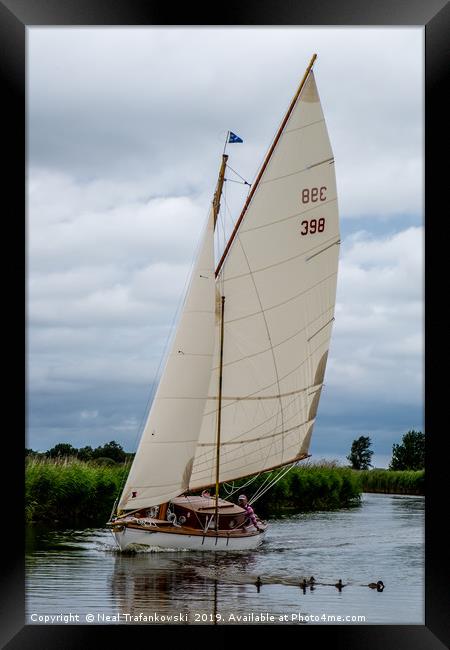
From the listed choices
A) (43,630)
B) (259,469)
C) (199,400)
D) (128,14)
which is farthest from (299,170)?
(43,630)

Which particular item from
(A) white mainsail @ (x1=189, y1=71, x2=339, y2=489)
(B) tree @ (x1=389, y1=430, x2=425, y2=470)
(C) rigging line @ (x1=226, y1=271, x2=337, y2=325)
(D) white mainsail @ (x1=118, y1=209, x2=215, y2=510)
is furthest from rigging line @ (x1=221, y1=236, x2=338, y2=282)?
(B) tree @ (x1=389, y1=430, x2=425, y2=470)

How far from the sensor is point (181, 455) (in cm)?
1554

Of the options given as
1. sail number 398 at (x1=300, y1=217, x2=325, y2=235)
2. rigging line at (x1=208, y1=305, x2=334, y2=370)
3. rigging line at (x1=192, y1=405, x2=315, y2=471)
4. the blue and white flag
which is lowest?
rigging line at (x1=192, y1=405, x2=315, y2=471)

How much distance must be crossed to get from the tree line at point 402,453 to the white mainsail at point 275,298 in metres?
2.96

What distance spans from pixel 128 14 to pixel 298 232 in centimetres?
838

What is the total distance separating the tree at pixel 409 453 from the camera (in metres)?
12.4

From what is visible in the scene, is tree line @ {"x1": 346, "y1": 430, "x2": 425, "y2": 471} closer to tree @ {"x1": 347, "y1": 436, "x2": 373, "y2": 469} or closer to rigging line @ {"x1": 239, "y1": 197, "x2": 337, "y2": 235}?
tree @ {"x1": 347, "y1": 436, "x2": 373, "y2": 469}

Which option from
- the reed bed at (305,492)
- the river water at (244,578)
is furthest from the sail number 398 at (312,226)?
the reed bed at (305,492)

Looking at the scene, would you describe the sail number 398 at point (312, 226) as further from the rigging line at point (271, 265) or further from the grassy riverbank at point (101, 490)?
the grassy riverbank at point (101, 490)

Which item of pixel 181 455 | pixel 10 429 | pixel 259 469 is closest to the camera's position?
pixel 10 429

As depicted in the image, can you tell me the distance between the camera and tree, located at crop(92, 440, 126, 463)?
15531 millimetres

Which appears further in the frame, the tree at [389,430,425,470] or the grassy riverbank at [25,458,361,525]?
the grassy riverbank at [25,458,361,525]

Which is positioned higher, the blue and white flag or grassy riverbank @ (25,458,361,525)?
the blue and white flag

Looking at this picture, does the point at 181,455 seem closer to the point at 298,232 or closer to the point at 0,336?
the point at 298,232
